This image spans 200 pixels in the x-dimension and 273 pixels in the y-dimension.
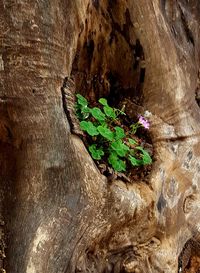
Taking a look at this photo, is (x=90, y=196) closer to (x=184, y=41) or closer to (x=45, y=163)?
(x=45, y=163)

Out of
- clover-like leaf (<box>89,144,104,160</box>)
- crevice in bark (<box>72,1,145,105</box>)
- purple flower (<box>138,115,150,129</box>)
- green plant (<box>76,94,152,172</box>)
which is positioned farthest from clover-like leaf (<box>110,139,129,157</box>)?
crevice in bark (<box>72,1,145,105</box>)

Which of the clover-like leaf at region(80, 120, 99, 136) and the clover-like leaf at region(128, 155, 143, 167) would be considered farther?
the clover-like leaf at region(128, 155, 143, 167)

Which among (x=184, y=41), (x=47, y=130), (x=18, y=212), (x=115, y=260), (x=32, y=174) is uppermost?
(x=184, y=41)

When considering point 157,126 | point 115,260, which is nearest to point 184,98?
point 157,126

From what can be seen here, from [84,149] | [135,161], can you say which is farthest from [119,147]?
[84,149]

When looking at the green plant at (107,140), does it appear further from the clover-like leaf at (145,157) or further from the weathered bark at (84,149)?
the weathered bark at (84,149)

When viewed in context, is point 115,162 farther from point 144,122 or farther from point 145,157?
point 144,122

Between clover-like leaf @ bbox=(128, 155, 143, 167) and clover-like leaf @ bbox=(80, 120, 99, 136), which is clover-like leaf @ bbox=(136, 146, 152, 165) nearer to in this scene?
clover-like leaf @ bbox=(128, 155, 143, 167)

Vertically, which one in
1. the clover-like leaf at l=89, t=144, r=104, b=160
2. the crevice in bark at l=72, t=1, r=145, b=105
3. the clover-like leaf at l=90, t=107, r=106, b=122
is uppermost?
the crevice in bark at l=72, t=1, r=145, b=105
